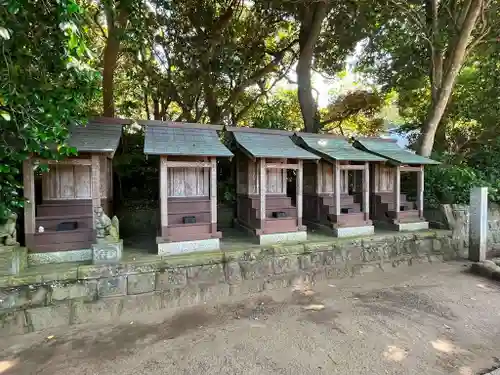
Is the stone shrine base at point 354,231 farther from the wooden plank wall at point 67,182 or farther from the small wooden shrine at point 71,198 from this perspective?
the wooden plank wall at point 67,182

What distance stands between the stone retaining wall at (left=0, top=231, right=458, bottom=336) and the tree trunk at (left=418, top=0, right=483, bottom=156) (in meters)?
3.92

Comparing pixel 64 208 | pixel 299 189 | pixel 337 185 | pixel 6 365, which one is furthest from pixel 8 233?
pixel 337 185

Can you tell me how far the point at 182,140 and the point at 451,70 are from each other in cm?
803

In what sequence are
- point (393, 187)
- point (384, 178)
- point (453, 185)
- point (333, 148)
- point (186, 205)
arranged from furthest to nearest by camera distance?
point (453, 185)
point (384, 178)
point (393, 187)
point (333, 148)
point (186, 205)

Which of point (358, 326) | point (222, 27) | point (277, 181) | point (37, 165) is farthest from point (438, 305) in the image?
point (222, 27)

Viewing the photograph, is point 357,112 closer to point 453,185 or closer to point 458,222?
point 453,185

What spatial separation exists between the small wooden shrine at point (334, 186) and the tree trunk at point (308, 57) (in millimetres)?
2199

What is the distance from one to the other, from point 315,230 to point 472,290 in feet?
10.4

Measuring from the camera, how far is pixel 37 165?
13.8 feet

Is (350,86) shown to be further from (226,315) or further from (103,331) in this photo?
(103,331)

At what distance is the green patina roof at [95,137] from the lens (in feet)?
14.7

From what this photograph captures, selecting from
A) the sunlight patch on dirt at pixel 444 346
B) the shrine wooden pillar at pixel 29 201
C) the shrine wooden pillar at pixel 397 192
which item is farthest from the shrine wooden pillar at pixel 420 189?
the shrine wooden pillar at pixel 29 201

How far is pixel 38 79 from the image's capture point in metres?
3.54

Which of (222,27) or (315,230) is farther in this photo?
(222,27)
